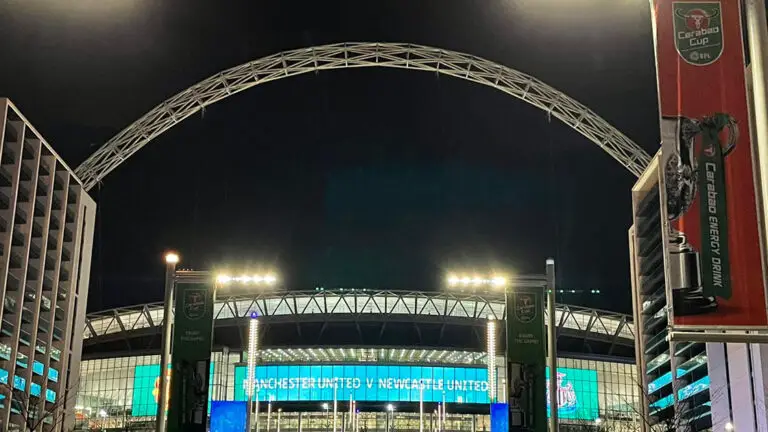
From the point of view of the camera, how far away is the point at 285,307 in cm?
11838

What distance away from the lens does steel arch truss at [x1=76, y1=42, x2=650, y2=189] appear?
148ft

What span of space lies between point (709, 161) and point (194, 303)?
67.5 feet

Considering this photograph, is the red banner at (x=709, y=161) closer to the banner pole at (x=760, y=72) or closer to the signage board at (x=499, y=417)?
the banner pole at (x=760, y=72)

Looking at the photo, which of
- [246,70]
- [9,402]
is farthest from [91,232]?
[246,70]

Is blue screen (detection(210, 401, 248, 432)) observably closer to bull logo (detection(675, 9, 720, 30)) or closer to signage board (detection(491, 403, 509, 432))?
signage board (detection(491, 403, 509, 432))

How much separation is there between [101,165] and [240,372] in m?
69.5

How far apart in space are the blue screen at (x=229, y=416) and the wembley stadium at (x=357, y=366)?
8231 cm

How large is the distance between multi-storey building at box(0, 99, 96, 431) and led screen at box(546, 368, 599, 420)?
6311 cm

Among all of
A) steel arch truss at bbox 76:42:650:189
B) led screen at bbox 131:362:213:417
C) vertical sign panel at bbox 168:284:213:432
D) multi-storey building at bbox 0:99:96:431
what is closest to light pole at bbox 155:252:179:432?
vertical sign panel at bbox 168:284:213:432

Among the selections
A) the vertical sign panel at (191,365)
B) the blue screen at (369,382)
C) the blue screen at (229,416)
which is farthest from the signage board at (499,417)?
the blue screen at (369,382)

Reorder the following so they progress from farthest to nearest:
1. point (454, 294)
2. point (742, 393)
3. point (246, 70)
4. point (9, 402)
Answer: point (454, 294)
point (9, 402)
point (742, 393)
point (246, 70)

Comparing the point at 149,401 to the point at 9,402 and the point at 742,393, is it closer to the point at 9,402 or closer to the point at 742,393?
the point at 9,402

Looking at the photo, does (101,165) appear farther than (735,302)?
Yes

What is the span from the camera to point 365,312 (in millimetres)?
115375
